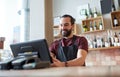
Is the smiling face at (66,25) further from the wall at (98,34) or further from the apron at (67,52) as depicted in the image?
the wall at (98,34)

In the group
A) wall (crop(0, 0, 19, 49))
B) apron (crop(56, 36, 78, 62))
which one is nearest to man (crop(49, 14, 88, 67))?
apron (crop(56, 36, 78, 62))

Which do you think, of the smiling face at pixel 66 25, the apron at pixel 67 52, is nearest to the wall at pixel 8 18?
the smiling face at pixel 66 25

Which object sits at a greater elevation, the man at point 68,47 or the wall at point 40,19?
the wall at point 40,19

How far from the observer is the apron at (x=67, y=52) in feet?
7.30

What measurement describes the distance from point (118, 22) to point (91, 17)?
60 cm

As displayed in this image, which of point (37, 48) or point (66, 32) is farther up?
point (66, 32)

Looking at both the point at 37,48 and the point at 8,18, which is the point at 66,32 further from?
the point at 8,18

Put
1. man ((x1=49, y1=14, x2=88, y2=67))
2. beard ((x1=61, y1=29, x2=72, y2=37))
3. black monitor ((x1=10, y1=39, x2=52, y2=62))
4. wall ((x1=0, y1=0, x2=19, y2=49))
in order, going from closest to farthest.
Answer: black monitor ((x1=10, y1=39, x2=52, y2=62)), man ((x1=49, y1=14, x2=88, y2=67)), beard ((x1=61, y1=29, x2=72, y2=37)), wall ((x1=0, y1=0, x2=19, y2=49))

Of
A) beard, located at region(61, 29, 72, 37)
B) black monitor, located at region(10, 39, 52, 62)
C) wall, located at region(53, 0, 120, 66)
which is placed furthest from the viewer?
wall, located at region(53, 0, 120, 66)

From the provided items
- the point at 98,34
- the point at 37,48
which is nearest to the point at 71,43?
the point at 37,48

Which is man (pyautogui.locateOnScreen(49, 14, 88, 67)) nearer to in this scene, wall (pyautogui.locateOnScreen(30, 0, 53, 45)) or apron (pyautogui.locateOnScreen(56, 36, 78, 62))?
apron (pyautogui.locateOnScreen(56, 36, 78, 62))

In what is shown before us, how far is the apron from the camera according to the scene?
87.7 inches

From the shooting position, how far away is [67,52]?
7.39 feet

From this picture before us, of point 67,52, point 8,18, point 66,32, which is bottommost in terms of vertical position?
point 67,52
